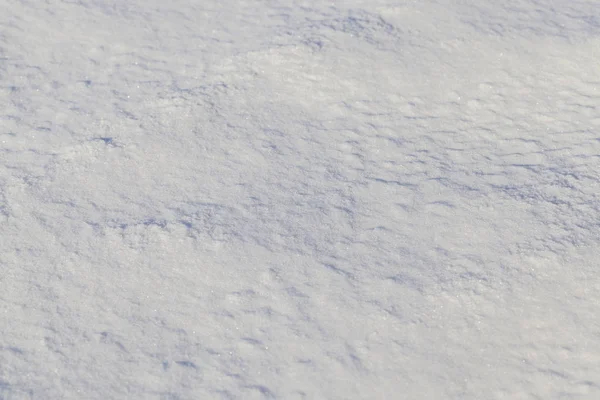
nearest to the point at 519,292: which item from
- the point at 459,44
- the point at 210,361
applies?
the point at 210,361

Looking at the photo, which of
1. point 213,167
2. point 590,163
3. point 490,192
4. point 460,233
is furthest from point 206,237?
point 590,163

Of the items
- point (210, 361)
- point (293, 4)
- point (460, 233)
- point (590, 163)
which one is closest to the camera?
point (210, 361)

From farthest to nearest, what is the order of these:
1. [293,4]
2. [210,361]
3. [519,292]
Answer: [293,4], [519,292], [210,361]

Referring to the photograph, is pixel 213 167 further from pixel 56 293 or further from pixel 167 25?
pixel 167 25

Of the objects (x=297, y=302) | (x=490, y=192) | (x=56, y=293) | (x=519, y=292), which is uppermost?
(x=490, y=192)

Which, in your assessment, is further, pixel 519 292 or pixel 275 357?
pixel 519 292

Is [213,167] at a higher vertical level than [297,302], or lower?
higher

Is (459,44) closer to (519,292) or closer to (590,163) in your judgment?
(590,163)
